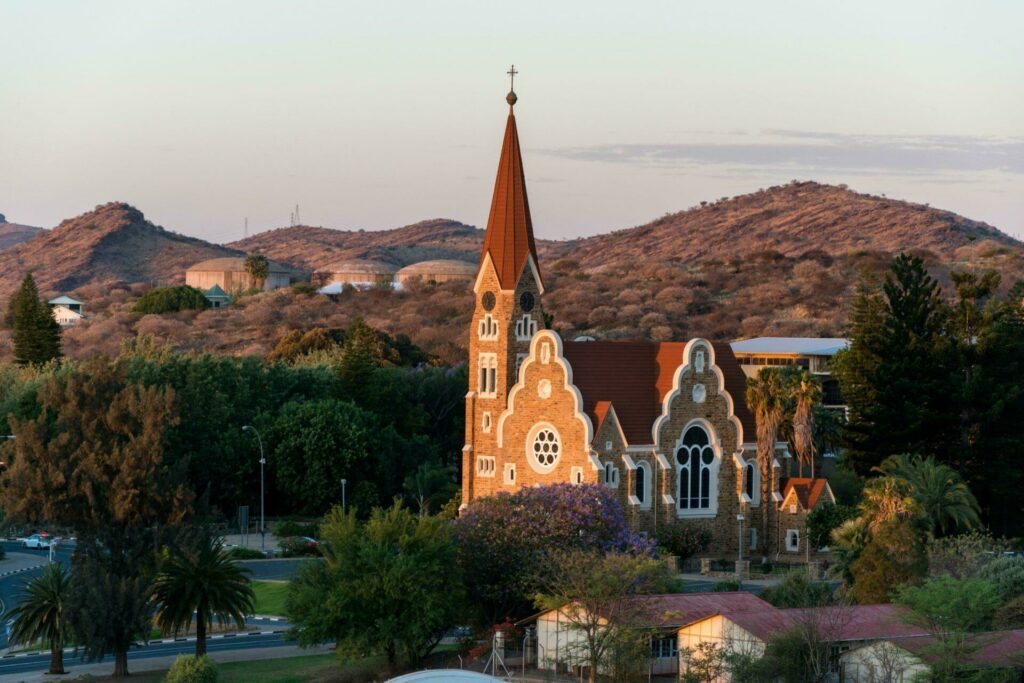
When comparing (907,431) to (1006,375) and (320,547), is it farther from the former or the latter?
(320,547)

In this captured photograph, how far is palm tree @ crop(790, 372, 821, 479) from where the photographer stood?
85.6 m

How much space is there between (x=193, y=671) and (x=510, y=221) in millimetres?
35454

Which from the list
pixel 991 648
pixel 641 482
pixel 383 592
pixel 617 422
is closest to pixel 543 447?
pixel 617 422

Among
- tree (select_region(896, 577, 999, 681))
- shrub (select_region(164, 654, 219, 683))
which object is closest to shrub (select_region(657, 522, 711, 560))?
tree (select_region(896, 577, 999, 681))

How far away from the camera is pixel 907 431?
85.4 meters

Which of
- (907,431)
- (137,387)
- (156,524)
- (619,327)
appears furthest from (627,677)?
(619,327)

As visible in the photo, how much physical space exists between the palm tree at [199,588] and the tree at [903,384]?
113 feet

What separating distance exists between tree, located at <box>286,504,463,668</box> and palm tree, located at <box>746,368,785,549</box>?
2547 centimetres

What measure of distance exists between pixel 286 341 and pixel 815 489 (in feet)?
235

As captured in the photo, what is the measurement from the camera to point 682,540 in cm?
8112

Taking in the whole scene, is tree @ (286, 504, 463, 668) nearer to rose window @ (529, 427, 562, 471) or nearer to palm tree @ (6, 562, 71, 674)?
palm tree @ (6, 562, 71, 674)

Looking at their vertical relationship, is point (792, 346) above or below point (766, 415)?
above

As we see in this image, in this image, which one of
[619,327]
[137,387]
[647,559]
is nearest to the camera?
[647,559]

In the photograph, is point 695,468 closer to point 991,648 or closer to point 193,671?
point 991,648
